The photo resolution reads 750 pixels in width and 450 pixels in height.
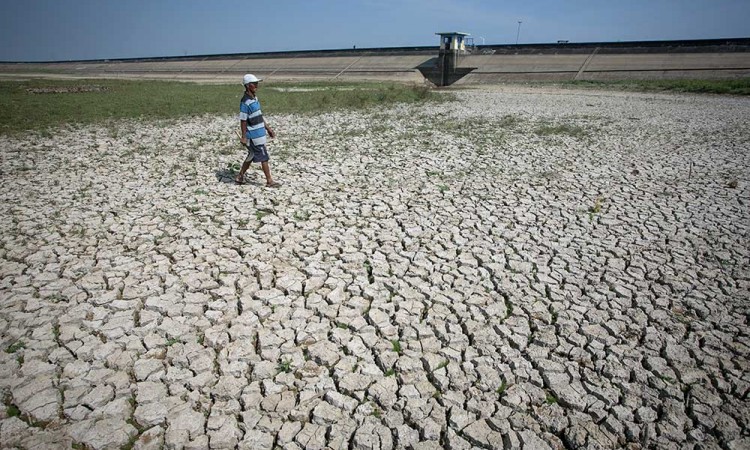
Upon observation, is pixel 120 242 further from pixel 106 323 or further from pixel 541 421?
pixel 541 421

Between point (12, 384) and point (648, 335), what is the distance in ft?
16.1

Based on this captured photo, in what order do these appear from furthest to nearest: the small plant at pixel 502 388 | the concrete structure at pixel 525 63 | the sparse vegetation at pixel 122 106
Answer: the concrete structure at pixel 525 63
the sparse vegetation at pixel 122 106
the small plant at pixel 502 388

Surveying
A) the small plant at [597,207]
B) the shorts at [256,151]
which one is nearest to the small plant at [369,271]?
the shorts at [256,151]

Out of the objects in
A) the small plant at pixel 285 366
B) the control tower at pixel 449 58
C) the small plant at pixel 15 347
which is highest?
the control tower at pixel 449 58

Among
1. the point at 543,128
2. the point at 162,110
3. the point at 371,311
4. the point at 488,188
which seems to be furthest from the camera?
the point at 162,110

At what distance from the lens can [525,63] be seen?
38.1 m

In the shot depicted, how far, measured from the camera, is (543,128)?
465 inches

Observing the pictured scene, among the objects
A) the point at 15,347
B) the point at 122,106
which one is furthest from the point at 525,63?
the point at 15,347

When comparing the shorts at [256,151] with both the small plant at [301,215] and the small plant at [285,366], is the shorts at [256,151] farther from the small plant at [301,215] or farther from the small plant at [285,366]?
the small plant at [285,366]

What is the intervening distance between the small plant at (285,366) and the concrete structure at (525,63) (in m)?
34.6

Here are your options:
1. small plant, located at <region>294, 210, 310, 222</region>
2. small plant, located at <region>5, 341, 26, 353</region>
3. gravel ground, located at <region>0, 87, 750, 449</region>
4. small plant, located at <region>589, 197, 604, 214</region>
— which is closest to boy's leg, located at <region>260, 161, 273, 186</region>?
gravel ground, located at <region>0, 87, 750, 449</region>

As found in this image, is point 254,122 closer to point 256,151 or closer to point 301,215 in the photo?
point 256,151

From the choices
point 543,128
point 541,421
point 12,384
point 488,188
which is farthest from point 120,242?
point 543,128

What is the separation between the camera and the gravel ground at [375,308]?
253cm
